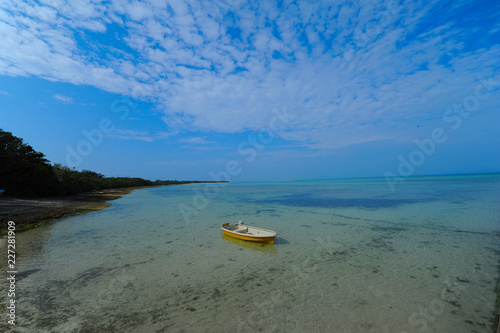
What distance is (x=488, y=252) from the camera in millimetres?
11242

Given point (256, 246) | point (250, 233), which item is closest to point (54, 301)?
point (256, 246)

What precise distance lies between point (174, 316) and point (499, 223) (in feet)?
80.8

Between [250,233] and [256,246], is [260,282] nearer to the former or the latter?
[256,246]

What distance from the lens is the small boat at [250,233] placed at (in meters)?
13.3

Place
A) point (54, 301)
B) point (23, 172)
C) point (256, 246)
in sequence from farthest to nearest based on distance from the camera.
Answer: point (23, 172)
point (256, 246)
point (54, 301)

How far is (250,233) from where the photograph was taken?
14844 mm


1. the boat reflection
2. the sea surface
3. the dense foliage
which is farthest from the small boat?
the dense foliage

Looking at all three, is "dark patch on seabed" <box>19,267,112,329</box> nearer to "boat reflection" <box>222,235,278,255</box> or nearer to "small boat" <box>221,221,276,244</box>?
"boat reflection" <box>222,235,278,255</box>

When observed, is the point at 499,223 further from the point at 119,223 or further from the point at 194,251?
the point at 119,223

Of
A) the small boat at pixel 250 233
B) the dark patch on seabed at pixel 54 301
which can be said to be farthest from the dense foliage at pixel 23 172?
the small boat at pixel 250 233

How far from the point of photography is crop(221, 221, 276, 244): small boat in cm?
1332

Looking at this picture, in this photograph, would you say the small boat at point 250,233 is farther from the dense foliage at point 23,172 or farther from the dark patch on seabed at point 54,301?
the dense foliage at point 23,172

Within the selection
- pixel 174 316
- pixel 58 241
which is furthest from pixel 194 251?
pixel 58 241

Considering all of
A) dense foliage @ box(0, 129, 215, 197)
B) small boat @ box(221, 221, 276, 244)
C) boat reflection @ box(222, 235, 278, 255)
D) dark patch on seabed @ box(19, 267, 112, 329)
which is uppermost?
dense foliage @ box(0, 129, 215, 197)
